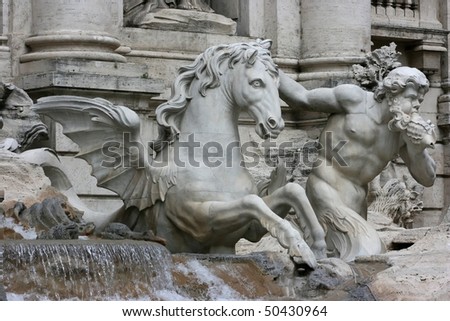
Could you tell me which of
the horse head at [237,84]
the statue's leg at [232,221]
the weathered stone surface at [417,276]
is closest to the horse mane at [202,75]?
the horse head at [237,84]

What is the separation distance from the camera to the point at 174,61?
18.4 metres

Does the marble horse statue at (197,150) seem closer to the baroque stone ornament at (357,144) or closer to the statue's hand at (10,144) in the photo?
the baroque stone ornament at (357,144)

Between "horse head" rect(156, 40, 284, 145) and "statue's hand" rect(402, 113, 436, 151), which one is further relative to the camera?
"statue's hand" rect(402, 113, 436, 151)

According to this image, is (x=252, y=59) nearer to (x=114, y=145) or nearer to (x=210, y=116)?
(x=210, y=116)

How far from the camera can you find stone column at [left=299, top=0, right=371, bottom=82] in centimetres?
1950

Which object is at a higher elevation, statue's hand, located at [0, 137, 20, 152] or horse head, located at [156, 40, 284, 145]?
horse head, located at [156, 40, 284, 145]

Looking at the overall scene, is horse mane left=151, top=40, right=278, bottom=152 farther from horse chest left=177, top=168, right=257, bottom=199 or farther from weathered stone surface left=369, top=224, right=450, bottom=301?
weathered stone surface left=369, top=224, right=450, bottom=301

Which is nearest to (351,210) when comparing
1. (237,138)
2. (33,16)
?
(237,138)

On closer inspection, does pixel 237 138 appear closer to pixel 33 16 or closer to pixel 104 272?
pixel 104 272

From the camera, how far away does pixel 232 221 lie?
14.1 metres

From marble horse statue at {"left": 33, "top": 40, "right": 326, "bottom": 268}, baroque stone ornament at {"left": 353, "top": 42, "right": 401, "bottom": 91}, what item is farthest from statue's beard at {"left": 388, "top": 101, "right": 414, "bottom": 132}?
baroque stone ornament at {"left": 353, "top": 42, "right": 401, "bottom": 91}

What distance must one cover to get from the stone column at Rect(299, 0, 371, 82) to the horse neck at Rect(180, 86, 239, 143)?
497 centimetres

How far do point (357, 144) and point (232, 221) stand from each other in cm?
166
